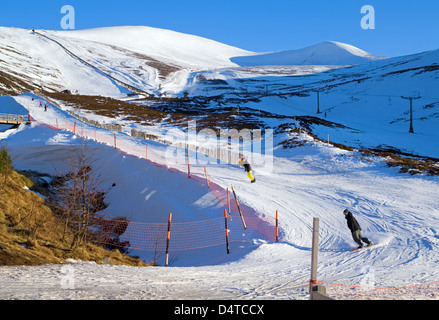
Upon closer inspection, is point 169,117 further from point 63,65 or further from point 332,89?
point 63,65

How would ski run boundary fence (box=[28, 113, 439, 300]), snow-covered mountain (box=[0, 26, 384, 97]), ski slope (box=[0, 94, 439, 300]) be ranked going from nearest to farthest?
ski slope (box=[0, 94, 439, 300])
ski run boundary fence (box=[28, 113, 439, 300])
snow-covered mountain (box=[0, 26, 384, 97])

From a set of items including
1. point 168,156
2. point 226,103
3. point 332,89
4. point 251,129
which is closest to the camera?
point 168,156

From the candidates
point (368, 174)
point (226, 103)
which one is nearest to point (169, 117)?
point (226, 103)

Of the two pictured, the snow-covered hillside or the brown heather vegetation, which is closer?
the brown heather vegetation

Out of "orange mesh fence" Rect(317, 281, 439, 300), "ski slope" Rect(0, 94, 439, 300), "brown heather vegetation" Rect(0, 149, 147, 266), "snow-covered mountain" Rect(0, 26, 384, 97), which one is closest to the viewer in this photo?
"orange mesh fence" Rect(317, 281, 439, 300)

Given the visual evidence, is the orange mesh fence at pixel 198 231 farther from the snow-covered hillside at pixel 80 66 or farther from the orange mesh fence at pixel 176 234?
the snow-covered hillside at pixel 80 66

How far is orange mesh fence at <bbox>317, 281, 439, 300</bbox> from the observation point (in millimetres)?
7308

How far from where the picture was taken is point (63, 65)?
452ft

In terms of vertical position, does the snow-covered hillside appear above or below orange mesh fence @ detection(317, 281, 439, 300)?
above

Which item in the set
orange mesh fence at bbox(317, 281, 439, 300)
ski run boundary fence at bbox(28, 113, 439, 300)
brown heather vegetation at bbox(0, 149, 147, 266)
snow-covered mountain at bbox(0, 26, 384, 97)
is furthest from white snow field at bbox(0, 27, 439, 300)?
snow-covered mountain at bbox(0, 26, 384, 97)

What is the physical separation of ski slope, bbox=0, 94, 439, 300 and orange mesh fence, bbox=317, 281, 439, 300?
502 mm

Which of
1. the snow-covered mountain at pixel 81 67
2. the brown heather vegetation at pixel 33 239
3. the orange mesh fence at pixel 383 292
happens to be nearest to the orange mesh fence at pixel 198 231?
the brown heather vegetation at pixel 33 239

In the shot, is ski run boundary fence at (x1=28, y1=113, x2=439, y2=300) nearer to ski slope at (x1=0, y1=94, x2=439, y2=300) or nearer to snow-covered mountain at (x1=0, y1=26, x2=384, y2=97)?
ski slope at (x1=0, y1=94, x2=439, y2=300)

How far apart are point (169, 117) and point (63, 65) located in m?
95.5
